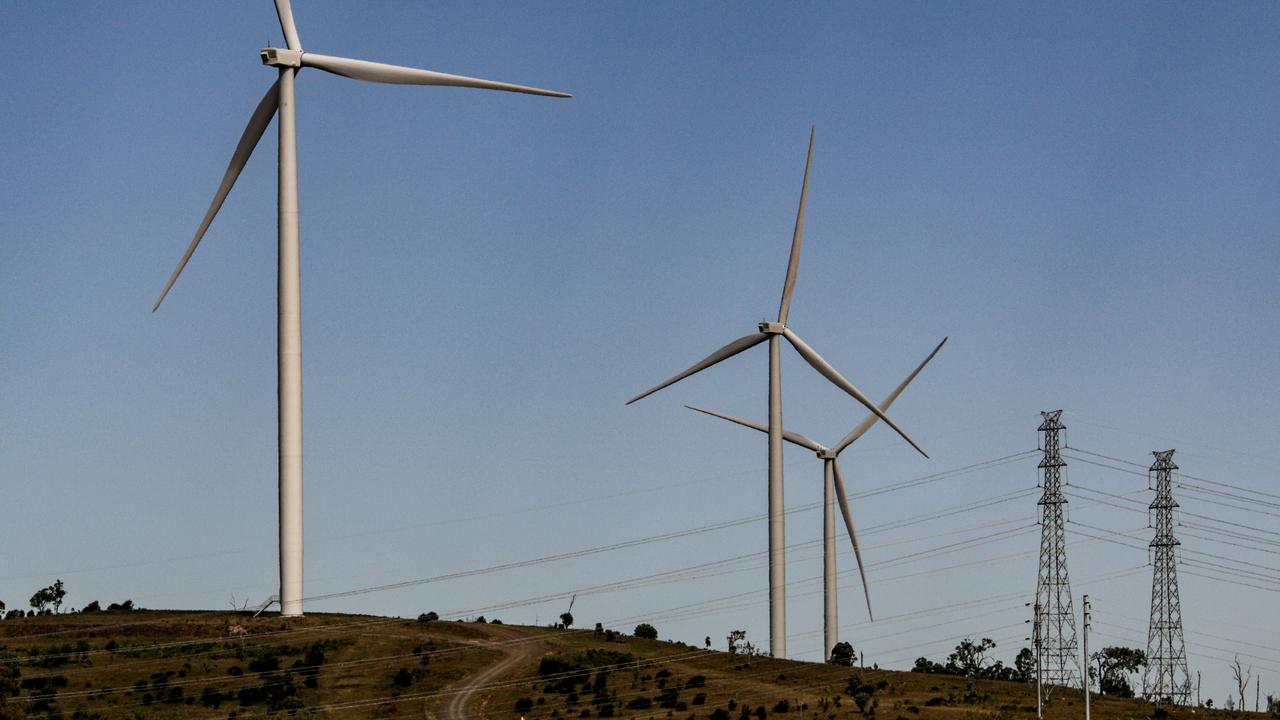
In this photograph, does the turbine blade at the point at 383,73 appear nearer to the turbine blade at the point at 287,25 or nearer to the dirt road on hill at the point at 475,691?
the turbine blade at the point at 287,25

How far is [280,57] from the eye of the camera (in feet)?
581

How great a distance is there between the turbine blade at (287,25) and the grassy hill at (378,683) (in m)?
62.0

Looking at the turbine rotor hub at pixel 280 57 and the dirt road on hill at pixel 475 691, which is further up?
the turbine rotor hub at pixel 280 57

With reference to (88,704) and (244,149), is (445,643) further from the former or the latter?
(244,149)

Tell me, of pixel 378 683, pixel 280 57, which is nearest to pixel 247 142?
pixel 280 57

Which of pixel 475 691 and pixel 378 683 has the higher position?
pixel 378 683

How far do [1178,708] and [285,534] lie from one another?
104150 mm

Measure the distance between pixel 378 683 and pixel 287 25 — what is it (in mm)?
70733

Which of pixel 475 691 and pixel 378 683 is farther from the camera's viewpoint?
pixel 475 691

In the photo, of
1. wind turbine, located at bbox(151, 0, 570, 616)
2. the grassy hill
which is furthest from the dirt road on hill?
wind turbine, located at bbox(151, 0, 570, 616)

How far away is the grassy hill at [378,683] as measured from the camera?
16850cm

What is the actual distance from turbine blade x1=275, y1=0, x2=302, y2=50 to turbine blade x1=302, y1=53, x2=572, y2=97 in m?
1.74

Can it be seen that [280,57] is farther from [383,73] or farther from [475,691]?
[475,691]

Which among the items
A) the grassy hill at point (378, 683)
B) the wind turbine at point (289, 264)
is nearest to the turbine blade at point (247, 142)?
the wind turbine at point (289, 264)
